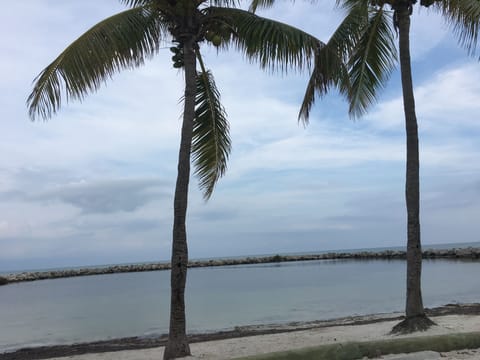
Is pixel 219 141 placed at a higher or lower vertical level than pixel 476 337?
higher

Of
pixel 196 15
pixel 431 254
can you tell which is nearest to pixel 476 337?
pixel 196 15

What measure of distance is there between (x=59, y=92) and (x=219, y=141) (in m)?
3.61

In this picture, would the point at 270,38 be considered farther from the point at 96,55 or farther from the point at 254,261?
the point at 254,261

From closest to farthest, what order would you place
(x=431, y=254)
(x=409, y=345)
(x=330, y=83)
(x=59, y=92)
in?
(x=409, y=345) → (x=59, y=92) → (x=330, y=83) → (x=431, y=254)

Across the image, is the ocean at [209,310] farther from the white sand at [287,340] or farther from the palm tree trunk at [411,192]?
the palm tree trunk at [411,192]

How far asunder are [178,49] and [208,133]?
2117 mm

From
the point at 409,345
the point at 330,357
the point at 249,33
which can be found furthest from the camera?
the point at 249,33

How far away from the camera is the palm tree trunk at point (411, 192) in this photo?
945 centimetres

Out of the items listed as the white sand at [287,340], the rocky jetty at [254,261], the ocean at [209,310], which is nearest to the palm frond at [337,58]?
the white sand at [287,340]

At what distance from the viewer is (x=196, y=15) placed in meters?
9.06

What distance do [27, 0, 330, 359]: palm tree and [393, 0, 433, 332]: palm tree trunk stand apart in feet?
6.34

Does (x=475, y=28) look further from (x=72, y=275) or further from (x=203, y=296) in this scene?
(x=72, y=275)

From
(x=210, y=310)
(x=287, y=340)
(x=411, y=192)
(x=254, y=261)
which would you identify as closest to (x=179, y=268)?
(x=287, y=340)

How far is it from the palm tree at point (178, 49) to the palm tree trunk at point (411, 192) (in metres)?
1.93
